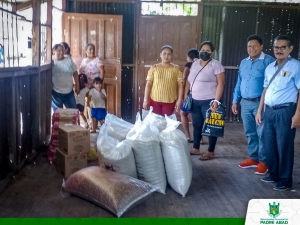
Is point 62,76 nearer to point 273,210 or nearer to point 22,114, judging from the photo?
point 22,114

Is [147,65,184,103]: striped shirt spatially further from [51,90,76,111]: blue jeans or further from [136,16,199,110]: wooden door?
[136,16,199,110]: wooden door

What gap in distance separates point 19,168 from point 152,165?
140 centimetres

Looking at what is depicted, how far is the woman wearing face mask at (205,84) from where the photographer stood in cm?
353

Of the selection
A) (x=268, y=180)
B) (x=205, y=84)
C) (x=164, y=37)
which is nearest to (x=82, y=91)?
(x=164, y=37)

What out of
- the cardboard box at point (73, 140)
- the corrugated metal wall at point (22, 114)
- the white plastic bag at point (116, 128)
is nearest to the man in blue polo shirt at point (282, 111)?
the white plastic bag at point (116, 128)

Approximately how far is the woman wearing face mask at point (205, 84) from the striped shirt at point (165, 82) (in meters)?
0.22

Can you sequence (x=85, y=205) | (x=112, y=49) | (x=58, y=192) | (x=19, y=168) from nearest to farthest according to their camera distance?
(x=85, y=205), (x=58, y=192), (x=19, y=168), (x=112, y=49)

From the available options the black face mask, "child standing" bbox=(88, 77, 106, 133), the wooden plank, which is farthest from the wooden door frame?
the wooden plank

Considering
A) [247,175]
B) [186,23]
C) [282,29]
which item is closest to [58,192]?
[247,175]

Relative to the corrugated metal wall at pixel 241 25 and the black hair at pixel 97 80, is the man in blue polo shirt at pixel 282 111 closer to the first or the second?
the black hair at pixel 97 80

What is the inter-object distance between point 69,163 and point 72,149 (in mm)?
133

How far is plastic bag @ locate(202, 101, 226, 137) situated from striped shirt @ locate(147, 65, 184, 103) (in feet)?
1.89

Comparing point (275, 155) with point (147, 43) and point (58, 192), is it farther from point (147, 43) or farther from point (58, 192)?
point (147, 43)

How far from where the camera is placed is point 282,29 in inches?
236
